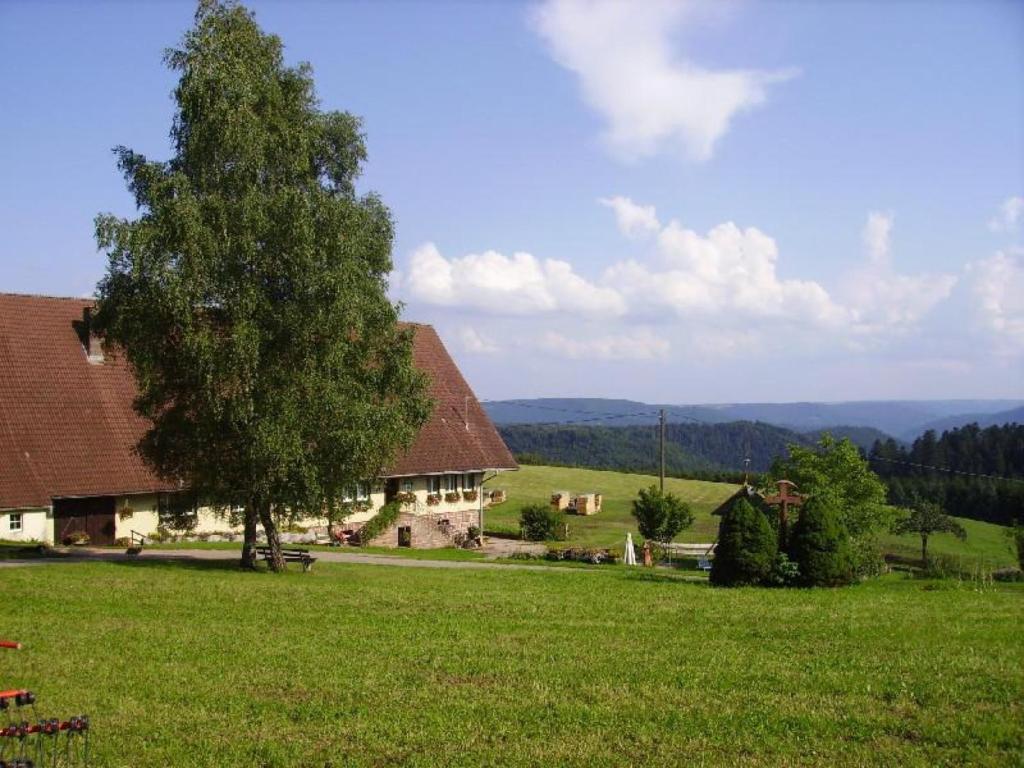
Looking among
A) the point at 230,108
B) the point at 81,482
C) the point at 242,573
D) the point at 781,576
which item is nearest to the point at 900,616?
the point at 781,576

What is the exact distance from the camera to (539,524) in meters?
47.8

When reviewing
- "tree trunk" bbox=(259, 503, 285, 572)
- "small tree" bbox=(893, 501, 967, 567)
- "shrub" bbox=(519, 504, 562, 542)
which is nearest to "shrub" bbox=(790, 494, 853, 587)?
"tree trunk" bbox=(259, 503, 285, 572)

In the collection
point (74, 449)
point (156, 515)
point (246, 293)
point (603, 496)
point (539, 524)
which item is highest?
point (246, 293)

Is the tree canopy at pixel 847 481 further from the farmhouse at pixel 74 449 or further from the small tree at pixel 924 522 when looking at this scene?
the farmhouse at pixel 74 449

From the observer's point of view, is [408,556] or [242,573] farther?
[408,556]

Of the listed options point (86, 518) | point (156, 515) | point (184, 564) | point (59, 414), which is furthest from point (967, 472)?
point (184, 564)

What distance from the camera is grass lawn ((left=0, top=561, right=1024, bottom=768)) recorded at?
9.36 m

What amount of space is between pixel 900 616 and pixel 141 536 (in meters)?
27.6

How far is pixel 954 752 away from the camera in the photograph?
9023 mm

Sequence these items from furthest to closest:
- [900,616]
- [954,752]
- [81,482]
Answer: [81,482]
[900,616]
[954,752]

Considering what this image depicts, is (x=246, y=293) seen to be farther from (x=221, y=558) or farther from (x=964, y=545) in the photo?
(x=964, y=545)

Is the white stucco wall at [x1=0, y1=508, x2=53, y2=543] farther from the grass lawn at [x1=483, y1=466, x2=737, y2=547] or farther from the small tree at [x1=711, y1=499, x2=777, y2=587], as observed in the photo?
the grass lawn at [x1=483, y1=466, x2=737, y2=547]

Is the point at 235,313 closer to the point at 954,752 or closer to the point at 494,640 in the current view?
the point at 494,640

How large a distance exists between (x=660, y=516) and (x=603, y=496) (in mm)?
33613
